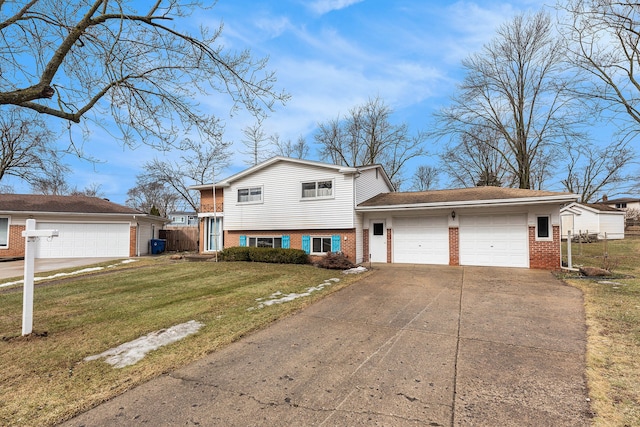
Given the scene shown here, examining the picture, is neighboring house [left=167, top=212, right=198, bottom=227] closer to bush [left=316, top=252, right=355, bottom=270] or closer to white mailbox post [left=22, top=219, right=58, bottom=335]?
bush [left=316, top=252, right=355, bottom=270]

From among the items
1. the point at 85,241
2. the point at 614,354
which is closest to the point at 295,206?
the point at 614,354

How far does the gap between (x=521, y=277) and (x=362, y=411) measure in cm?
952

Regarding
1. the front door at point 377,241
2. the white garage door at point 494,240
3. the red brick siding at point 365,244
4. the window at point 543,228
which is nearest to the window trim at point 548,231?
the window at point 543,228

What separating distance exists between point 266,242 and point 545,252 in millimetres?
12316

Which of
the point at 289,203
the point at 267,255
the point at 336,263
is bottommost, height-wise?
the point at 336,263

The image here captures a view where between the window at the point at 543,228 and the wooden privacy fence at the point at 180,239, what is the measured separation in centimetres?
2175

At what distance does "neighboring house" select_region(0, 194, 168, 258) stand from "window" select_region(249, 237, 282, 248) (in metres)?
8.66

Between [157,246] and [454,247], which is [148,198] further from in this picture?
[454,247]

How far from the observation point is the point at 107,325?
5.37 meters

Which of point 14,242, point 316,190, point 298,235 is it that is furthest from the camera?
point 14,242

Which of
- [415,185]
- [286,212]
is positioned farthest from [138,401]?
[415,185]

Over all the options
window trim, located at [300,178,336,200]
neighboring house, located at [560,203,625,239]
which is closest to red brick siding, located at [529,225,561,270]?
window trim, located at [300,178,336,200]

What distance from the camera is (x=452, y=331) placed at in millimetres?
5020

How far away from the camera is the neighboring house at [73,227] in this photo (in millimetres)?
18828
